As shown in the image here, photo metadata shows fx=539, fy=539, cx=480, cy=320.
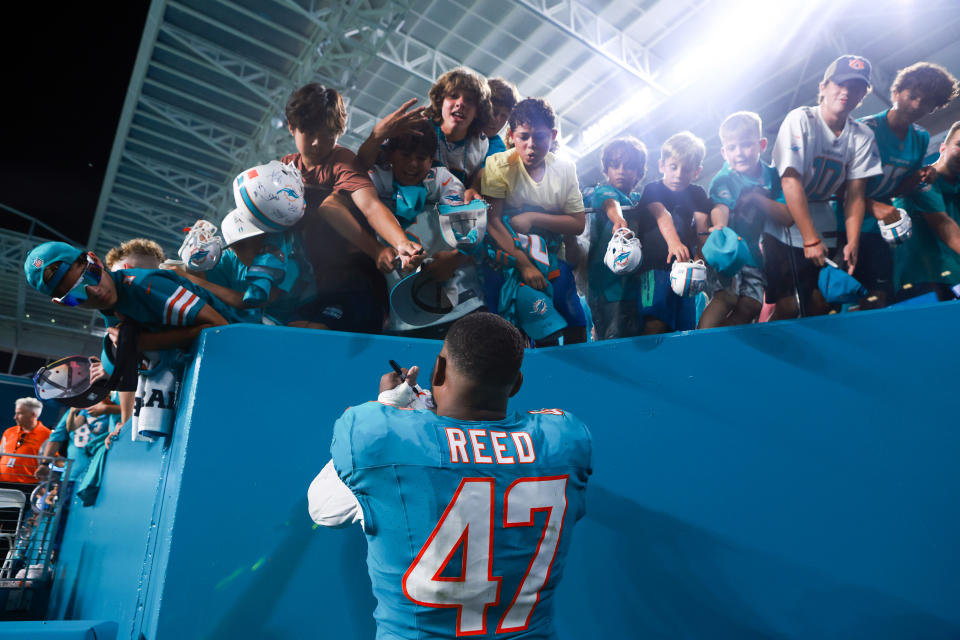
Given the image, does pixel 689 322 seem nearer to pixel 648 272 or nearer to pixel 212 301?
pixel 648 272

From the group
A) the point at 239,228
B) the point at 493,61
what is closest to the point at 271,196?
the point at 239,228

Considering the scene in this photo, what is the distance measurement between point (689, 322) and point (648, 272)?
31 cm

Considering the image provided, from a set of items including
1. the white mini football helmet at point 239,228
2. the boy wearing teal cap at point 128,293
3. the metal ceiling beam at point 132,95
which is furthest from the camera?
the metal ceiling beam at point 132,95

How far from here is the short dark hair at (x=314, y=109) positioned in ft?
7.07

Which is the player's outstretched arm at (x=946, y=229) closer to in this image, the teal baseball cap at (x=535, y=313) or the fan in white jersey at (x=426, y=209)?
the teal baseball cap at (x=535, y=313)

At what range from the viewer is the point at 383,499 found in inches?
44.4

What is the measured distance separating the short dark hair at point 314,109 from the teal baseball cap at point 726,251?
62.5 inches

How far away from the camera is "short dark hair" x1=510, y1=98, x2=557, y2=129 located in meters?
2.42

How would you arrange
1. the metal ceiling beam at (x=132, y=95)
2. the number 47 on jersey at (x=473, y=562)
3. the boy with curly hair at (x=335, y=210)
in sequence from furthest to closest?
1. the metal ceiling beam at (x=132, y=95)
2. the boy with curly hair at (x=335, y=210)
3. the number 47 on jersey at (x=473, y=562)

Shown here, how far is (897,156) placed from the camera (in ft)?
8.03

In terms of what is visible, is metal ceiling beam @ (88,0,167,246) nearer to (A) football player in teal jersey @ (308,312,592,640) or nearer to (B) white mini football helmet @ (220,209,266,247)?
(B) white mini football helmet @ (220,209,266,247)

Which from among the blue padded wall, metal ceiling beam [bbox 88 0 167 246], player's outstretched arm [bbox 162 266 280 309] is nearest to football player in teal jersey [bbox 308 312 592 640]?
the blue padded wall

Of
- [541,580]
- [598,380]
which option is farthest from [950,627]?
[541,580]

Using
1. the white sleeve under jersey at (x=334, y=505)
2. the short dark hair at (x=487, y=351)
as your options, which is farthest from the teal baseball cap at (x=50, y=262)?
the short dark hair at (x=487, y=351)
